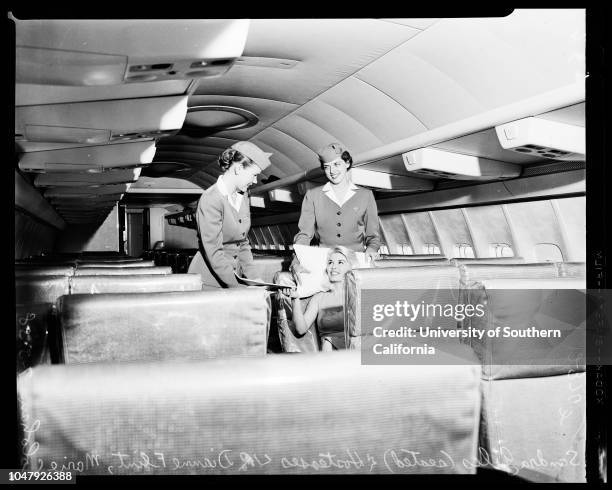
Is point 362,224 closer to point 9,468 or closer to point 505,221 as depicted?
point 505,221

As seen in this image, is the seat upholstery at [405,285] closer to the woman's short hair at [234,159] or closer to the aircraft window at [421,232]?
the woman's short hair at [234,159]

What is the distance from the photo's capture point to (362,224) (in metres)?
3.85

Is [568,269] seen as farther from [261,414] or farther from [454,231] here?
[454,231]

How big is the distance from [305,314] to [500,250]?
9.39ft

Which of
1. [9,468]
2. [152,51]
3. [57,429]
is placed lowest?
[9,468]

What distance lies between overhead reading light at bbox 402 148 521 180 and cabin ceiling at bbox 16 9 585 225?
4.1 inches

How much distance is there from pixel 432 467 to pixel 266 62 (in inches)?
162

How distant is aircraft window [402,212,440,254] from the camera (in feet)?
19.9

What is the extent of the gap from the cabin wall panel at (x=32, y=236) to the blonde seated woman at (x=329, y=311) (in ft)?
13.0

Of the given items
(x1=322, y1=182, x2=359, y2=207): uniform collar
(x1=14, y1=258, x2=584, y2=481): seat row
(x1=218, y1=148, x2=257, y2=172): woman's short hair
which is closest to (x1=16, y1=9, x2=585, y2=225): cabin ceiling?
(x1=218, y1=148, x2=257, y2=172): woman's short hair

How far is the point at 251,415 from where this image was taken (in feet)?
3.15

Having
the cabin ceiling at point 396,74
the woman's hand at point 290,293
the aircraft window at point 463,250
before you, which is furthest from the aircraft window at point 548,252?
Result: the woman's hand at point 290,293
